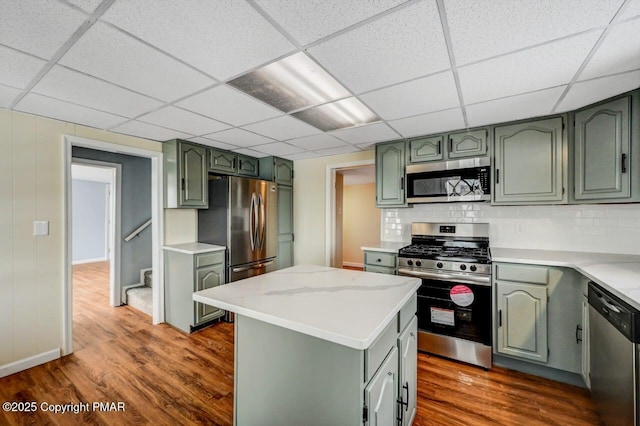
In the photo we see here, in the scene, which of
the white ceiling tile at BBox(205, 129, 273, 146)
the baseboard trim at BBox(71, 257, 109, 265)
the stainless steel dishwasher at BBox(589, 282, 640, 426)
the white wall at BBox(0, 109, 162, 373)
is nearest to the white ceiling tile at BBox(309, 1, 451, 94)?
the white ceiling tile at BBox(205, 129, 273, 146)

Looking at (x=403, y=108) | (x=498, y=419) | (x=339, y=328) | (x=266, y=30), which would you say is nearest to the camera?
(x=339, y=328)

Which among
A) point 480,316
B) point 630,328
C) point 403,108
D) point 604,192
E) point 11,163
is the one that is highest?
point 403,108

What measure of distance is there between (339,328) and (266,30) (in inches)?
53.6

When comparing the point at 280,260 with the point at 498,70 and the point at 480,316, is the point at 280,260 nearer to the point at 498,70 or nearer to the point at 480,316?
the point at 480,316

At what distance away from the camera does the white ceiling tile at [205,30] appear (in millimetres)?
1157

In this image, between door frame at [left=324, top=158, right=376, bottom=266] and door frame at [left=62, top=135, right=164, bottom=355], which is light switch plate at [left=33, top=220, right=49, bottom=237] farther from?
door frame at [left=324, top=158, right=376, bottom=266]

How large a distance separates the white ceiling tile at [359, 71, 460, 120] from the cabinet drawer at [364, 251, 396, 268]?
1427mm

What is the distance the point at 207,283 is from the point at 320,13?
113 inches

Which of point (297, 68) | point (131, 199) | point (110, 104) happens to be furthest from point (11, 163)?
point (297, 68)

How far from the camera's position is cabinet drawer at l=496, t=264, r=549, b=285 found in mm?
2227

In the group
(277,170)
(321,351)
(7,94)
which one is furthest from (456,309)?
(7,94)

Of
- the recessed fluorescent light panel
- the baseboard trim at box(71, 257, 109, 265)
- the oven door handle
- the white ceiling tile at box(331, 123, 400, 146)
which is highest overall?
the recessed fluorescent light panel

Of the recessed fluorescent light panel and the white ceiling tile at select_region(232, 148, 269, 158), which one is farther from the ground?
the recessed fluorescent light panel

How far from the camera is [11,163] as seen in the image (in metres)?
2.30
